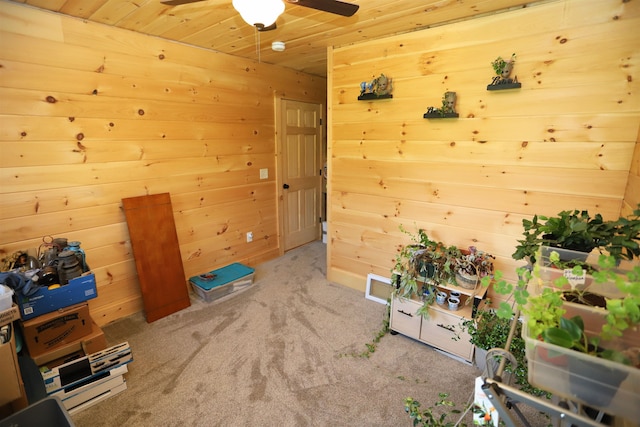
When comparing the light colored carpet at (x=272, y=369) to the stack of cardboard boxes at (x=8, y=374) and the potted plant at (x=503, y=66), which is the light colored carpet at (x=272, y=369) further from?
the potted plant at (x=503, y=66)

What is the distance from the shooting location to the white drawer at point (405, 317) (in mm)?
2438

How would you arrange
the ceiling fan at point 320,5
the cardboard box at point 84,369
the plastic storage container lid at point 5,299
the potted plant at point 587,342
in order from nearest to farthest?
the potted plant at point 587,342, the ceiling fan at point 320,5, the plastic storage container lid at point 5,299, the cardboard box at point 84,369

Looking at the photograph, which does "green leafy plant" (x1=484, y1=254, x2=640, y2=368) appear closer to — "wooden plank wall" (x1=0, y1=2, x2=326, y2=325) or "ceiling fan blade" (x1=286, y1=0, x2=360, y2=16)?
"ceiling fan blade" (x1=286, y1=0, x2=360, y2=16)

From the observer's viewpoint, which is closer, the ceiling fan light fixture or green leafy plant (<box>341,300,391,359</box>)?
the ceiling fan light fixture

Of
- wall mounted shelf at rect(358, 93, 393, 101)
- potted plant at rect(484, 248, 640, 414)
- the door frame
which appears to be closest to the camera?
potted plant at rect(484, 248, 640, 414)

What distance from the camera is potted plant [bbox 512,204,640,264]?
1.12 m

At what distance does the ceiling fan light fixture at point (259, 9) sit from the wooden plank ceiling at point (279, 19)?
2.28 ft

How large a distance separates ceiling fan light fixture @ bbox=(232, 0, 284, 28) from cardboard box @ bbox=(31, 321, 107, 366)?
2.19 meters

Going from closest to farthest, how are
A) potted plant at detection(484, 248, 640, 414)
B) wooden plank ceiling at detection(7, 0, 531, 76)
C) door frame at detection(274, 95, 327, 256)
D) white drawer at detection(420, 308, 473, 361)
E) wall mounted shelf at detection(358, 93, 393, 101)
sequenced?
1. potted plant at detection(484, 248, 640, 414)
2. wooden plank ceiling at detection(7, 0, 531, 76)
3. white drawer at detection(420, 308, 473, 361)
4. wall mounted shelf at detection(358, 93, 393, 101)
5. door frame at detection(274, 95, 327, 256)

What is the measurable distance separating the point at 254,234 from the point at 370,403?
2.48m

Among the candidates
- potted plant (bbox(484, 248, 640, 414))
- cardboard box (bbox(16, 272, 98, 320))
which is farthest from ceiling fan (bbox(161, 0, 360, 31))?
cardboard box (bbox(16, 272, 98, 320))

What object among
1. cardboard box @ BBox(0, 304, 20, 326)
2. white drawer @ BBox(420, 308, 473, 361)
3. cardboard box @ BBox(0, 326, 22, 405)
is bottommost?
white drawer @ BBox(420, 308, 473, 361)

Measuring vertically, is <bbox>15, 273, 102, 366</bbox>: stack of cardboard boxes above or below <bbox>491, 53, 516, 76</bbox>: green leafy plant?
below

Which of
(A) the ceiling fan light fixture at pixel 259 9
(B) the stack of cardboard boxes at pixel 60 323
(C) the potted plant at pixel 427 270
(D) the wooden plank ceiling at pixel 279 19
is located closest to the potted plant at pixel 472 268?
(C) the potted plant at pixel 427 270
